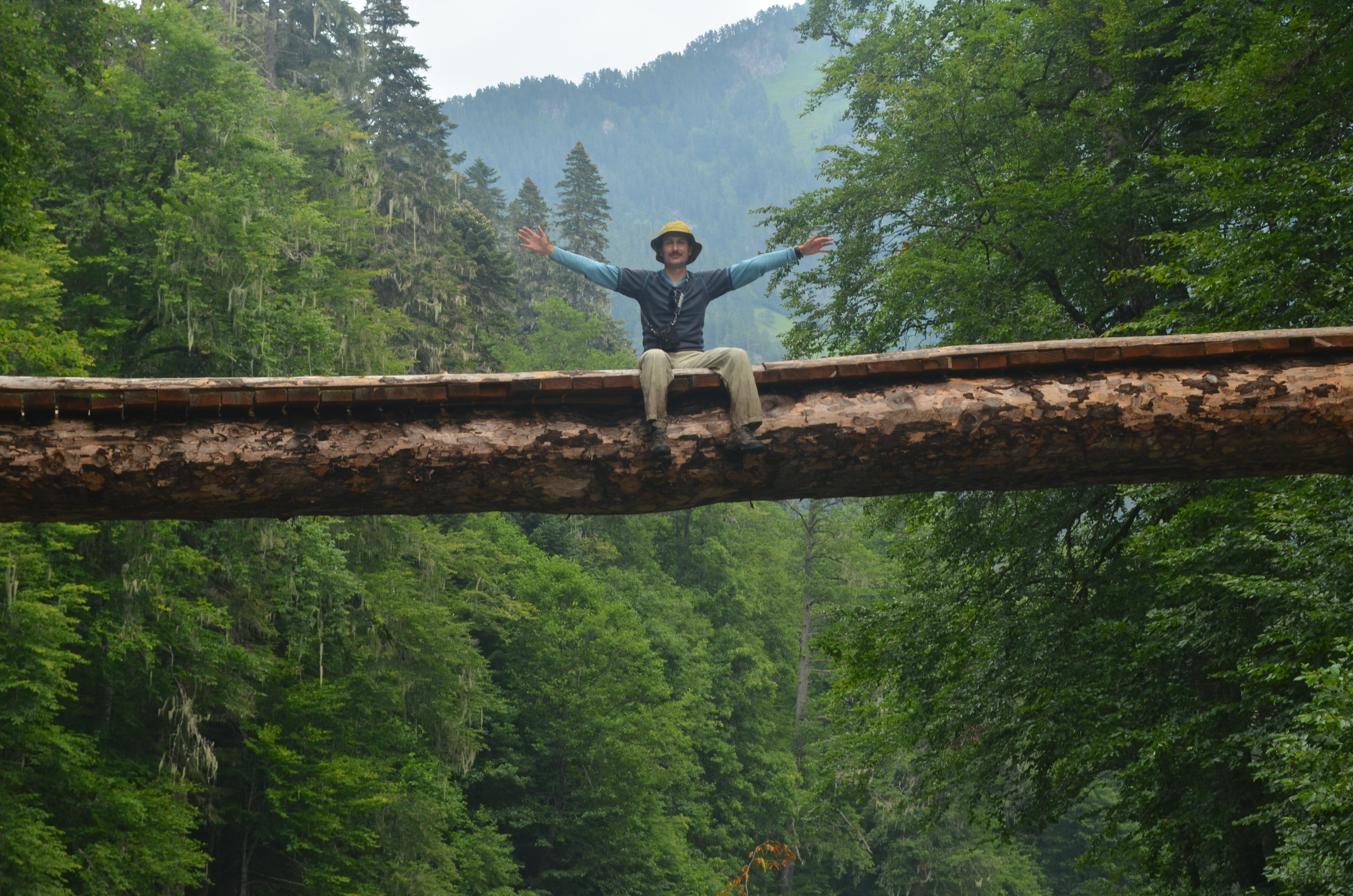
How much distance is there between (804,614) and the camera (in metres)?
39.9

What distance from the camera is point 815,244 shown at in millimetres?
7023

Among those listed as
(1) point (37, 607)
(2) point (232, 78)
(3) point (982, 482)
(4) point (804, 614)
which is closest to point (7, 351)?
Result: (1) point (37, 607)

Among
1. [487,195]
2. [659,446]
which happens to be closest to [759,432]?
[659,446]

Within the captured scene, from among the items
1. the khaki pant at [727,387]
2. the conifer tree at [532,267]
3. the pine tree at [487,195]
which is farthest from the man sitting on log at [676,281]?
the pine tree at [487,195]

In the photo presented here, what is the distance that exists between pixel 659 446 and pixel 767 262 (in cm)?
252

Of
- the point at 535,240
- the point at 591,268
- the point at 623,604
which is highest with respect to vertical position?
the point at 535,240

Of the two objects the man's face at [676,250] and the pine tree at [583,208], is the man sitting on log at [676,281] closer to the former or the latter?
the man's face at [676,250]

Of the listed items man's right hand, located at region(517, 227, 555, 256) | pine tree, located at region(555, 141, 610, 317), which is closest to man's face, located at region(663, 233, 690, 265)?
man's right hand, located at region(517, 227, 555, 256)

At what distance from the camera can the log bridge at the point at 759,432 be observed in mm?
4387

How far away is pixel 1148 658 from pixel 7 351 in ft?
45.5

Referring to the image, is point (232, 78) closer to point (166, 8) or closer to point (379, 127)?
point (166, 8)

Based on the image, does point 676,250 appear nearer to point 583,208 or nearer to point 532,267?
point 583,208

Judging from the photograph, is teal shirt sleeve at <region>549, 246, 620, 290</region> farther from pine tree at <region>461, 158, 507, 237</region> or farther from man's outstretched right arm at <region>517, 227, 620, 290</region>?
pine tree at <region>461, 158, 507, 237</region>

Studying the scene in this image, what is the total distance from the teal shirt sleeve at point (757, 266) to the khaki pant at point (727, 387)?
1862mm
